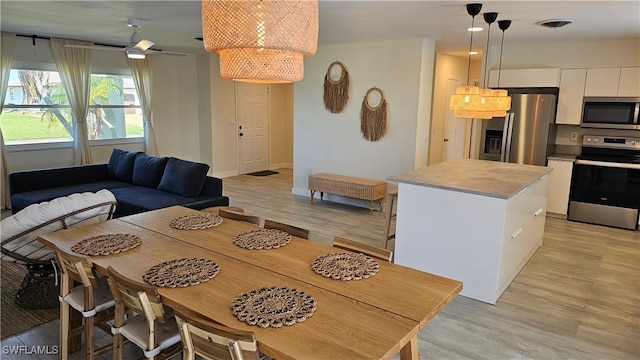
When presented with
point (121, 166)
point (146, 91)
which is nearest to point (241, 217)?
point (121, 166)

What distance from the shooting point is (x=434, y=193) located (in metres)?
3.56

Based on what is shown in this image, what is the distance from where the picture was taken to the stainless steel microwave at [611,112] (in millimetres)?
5359

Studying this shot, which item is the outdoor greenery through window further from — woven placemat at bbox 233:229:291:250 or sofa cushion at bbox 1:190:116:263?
woven placemat at bbox 233:229:291:250

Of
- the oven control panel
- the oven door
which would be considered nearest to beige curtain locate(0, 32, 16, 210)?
the oven door

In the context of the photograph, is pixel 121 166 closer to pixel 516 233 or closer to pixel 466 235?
pixel 466 235

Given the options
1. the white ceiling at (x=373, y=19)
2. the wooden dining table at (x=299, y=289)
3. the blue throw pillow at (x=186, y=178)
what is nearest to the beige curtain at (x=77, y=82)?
the white ceiling at (x=373, y=19)

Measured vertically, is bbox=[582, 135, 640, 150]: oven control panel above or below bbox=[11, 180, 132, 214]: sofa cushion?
above

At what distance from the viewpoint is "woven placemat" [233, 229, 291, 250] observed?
7.98 ft

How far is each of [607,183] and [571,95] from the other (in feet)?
4.15

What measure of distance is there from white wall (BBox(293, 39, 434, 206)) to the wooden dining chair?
15.5 ft

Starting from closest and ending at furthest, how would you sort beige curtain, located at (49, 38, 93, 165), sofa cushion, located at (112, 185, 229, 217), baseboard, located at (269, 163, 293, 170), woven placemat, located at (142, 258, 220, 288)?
woven placemat, located at (142, 258, 220, 288)
sofa cushion, located at (112, 185, 229, 217)
beige curtain, located at (49, 38, 93, 165)
baseboard, located at (269, 163, 293, 170)

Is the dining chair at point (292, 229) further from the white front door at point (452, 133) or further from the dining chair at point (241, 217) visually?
the white front door at point (452, 133)

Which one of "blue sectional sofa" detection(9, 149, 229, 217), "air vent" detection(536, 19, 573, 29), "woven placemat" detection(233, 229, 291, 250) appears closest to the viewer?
"woven placemat" detection(233, 229, 291, 250)

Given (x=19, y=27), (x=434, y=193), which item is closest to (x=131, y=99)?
(x=19, y=27)
